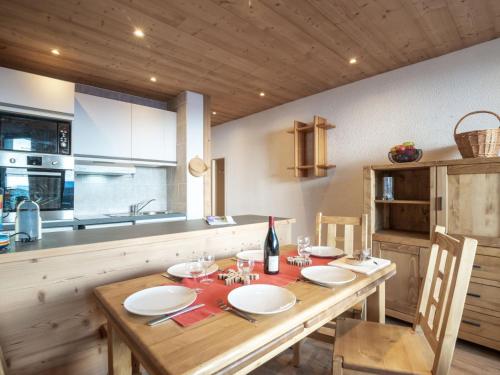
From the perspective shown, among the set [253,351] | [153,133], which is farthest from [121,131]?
[253,351]

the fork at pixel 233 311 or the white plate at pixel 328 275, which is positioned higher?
the white plate at pixel 328 275

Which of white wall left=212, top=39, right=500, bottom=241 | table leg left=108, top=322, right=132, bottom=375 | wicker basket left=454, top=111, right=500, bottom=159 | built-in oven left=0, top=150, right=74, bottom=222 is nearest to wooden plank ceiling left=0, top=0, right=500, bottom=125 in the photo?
white wall left=212, top=39, right=500, bottom=241

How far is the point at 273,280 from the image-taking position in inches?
48.4

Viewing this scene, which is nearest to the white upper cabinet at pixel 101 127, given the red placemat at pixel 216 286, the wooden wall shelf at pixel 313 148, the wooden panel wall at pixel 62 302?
the wooden panel wall at pixel 62 302

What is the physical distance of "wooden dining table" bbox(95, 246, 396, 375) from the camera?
69 cm

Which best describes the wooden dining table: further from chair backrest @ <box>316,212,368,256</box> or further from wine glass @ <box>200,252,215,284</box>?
chair backrest @ <box>316,212,368,256</box>

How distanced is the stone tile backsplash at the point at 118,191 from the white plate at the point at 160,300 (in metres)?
2.58

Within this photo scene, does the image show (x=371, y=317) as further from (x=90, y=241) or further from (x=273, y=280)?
(x=90, y=241)

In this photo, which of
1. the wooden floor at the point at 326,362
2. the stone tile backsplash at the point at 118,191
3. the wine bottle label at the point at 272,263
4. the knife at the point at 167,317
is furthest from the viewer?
the stone tile backsplash at the point at 118,191

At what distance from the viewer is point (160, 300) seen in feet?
3.27

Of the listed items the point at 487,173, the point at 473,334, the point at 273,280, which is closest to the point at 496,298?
the point at 473,334

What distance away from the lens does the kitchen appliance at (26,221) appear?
1.29m

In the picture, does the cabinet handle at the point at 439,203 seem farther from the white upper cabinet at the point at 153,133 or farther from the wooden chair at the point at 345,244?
the white upper cabinet at the point at 153,133

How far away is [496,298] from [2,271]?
2903 mm
